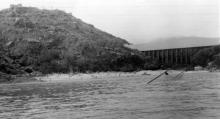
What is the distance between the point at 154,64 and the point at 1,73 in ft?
222

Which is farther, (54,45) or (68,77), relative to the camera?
(54,45)

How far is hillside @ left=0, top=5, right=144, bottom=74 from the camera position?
138 metres

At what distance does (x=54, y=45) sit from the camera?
14900 cm

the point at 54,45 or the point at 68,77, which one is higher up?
the point at 54,45

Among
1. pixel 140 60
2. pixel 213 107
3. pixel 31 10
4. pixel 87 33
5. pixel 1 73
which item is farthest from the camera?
pixel 31 10

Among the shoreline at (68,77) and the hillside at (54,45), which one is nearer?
the shoreline at (68,77)

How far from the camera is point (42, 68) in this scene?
133250 mm

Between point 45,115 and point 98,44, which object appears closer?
point 45,115

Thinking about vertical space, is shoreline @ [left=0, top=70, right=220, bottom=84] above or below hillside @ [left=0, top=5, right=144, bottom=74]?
below

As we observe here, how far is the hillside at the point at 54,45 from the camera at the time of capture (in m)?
138

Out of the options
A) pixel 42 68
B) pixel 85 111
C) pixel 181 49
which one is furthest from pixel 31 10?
pixel 85 111

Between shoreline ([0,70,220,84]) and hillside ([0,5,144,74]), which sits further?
hillside ([0,5,144,74])

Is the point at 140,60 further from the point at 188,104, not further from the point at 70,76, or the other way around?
the point at 188,104

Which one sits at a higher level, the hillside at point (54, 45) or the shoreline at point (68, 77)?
the hillside at point (54, 45)
